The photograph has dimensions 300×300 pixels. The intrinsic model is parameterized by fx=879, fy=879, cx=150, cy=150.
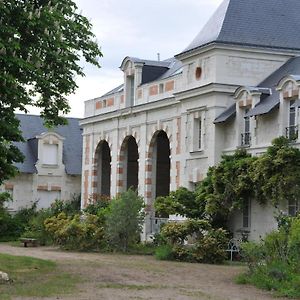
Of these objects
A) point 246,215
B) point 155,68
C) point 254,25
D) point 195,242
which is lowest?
point 195,242

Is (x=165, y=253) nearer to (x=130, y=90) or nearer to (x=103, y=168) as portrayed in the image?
(x=130, y=90)

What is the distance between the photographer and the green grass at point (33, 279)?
18.0 metres

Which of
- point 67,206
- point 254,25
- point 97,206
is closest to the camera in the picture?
point 254,25

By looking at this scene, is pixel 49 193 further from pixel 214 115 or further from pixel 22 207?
pixel 214 115

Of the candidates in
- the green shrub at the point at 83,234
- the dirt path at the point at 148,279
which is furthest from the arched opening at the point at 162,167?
the dirt path at the point at 148,279

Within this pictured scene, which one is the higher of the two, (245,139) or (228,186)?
(245,139)

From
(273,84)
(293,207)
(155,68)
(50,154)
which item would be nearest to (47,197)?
(50,154)

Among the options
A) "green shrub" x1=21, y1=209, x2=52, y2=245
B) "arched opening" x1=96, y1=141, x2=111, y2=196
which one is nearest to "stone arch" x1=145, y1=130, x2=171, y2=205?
"arched opening" x1=96, y1=141, x2=111, y2=196

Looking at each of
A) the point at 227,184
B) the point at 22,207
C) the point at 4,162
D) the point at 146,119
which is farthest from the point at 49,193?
the point at 4,162

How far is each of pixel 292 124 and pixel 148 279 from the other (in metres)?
10.4

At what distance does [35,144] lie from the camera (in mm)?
51781

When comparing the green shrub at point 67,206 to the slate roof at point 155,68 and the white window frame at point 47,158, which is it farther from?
the slate roof at point 155,68

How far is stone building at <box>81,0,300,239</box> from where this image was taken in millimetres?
31469

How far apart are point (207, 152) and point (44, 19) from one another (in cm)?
1476
